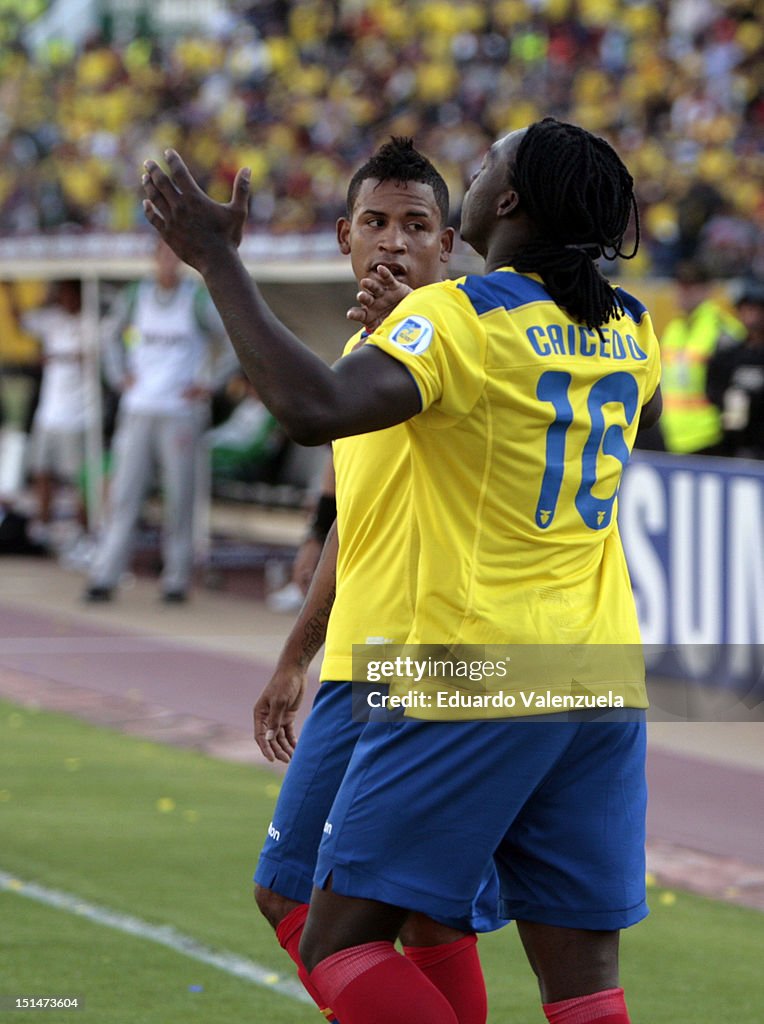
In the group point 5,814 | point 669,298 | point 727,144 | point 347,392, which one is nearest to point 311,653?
point 347,392

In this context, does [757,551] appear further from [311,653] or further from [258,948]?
[311,653]

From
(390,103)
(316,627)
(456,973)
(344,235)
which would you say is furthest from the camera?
(390,103)

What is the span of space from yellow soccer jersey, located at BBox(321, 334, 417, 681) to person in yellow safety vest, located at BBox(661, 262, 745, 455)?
7.57 metres

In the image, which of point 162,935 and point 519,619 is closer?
point 519,619

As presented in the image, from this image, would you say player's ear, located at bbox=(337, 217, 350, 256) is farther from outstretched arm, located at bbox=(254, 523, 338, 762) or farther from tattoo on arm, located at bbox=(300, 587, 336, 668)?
tattoo on arm, located at bbox=(300, 587, 336, 668)

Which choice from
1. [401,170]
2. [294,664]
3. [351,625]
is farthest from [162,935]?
[401,170]

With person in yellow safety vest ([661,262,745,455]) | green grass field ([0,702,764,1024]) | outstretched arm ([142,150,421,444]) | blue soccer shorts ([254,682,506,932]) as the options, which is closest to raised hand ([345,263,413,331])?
outstretched arm ([142,150,421,444])

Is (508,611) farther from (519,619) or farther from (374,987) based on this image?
(374,987)

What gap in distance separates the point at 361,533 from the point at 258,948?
221cm

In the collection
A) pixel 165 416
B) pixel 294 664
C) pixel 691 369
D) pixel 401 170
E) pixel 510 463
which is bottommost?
pixel 165 416

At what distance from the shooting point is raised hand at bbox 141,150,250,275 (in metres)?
2.62

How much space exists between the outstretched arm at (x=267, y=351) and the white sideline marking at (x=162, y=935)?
2396 millimetres

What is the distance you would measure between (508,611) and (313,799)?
28.4 inches

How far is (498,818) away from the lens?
112 inches
